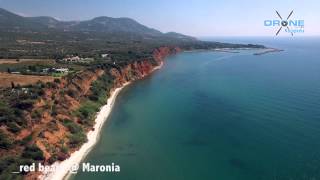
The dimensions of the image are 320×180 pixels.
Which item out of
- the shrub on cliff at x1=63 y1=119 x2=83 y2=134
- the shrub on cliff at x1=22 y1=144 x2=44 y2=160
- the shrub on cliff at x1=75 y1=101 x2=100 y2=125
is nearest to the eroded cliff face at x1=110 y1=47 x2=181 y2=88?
the shrub on cliff at x1=75 y1=101 x2=100 y2=125

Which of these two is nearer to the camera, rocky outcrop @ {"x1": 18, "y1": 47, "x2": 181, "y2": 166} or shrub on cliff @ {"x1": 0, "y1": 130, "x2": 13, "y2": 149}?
shrub on cliff @ {"x1": 0, "y1": 130, "x2": 13, "y2": 149}

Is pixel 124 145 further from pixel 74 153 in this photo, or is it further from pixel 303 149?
pixel 303 149

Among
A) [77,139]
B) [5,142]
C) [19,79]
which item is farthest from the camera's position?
[19,79]

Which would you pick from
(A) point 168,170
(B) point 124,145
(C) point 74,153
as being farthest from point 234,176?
(C) point 74,153

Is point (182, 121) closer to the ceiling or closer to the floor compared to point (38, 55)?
closer to the floor

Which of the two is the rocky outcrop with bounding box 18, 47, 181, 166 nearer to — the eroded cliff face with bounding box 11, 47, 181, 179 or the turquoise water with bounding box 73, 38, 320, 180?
the eroded cliff face with bounding box 11, 47, 181, 179

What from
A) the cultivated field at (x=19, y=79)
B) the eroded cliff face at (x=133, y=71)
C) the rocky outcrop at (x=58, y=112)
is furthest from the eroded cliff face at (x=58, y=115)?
the eroded cliff face at (x=133, y=71)

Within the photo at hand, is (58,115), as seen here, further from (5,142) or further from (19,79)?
(19,79)

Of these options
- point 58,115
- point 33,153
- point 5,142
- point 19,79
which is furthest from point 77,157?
point 19,79
